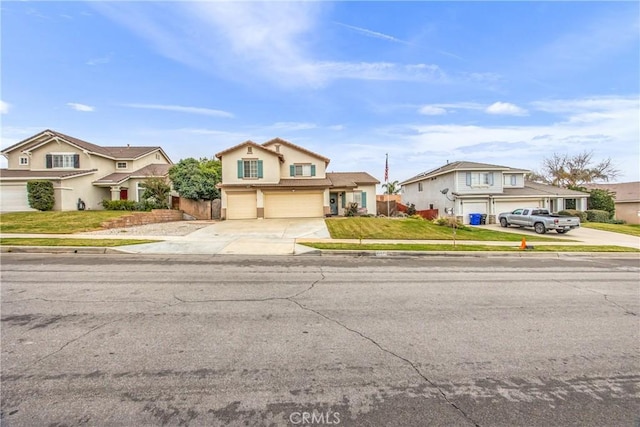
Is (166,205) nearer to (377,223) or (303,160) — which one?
(303,160)

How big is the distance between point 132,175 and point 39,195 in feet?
23.1

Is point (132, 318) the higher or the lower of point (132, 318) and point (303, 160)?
the lower

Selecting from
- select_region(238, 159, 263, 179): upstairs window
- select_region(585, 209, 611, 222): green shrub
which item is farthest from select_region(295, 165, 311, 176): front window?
select_region(585, 209, 611, 222): green shrub

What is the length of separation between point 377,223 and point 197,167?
17.0 m

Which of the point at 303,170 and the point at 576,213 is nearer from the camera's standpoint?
the point at 576,213

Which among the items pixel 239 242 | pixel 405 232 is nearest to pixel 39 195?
pixel 239 242

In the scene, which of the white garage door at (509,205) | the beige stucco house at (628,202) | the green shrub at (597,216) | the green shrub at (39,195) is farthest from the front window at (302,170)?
the beige stucco house at (628,202)

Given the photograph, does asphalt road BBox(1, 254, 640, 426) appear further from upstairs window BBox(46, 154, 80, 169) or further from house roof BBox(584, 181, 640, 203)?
house roof BBox(584, 181, 640, 203)

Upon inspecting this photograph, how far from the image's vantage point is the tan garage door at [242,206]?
25.8m

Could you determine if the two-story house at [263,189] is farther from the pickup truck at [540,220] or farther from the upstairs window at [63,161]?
the upstairs window at [63,161]

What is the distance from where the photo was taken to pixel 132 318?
4738mm

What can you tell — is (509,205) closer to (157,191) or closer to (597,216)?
(597,216)

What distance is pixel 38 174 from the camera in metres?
25.4

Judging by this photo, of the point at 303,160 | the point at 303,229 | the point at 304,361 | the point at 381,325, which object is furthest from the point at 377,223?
the point at 304,361
